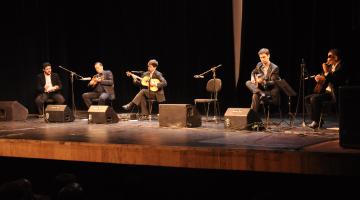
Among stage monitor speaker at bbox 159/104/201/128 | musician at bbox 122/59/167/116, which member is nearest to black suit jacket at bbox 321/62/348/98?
stage monitor speaker at bbox 159/104/201/128

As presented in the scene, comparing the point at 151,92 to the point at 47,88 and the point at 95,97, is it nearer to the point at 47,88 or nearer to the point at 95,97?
the point at 95,97

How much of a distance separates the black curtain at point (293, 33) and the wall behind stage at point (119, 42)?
407mm

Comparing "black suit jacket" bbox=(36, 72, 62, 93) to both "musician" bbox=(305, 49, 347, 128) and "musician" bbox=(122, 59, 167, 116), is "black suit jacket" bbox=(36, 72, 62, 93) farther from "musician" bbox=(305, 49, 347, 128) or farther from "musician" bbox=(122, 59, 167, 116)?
"musician" bbox=(305, 49, 347, 128)

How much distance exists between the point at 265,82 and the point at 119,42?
4.35 meters

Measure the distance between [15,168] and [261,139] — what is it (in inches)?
126

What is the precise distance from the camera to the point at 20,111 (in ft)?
27.4

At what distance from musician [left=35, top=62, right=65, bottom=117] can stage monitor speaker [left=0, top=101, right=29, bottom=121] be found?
651 mm

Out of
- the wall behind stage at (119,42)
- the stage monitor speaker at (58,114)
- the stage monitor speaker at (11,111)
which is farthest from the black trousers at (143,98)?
the stage monitor speaker at (11,111)

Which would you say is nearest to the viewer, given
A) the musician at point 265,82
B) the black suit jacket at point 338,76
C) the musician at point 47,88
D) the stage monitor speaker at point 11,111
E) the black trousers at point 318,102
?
the black suit jacket at point 338,76

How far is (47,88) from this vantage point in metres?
8.96

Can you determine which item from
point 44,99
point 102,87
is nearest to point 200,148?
point 102,87

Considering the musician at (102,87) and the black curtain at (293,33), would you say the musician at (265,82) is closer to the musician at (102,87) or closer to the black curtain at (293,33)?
the black curtain at (293,33)

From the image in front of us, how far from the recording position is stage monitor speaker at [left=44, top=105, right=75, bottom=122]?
784 cm

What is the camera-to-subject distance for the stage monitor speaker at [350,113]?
428cm
